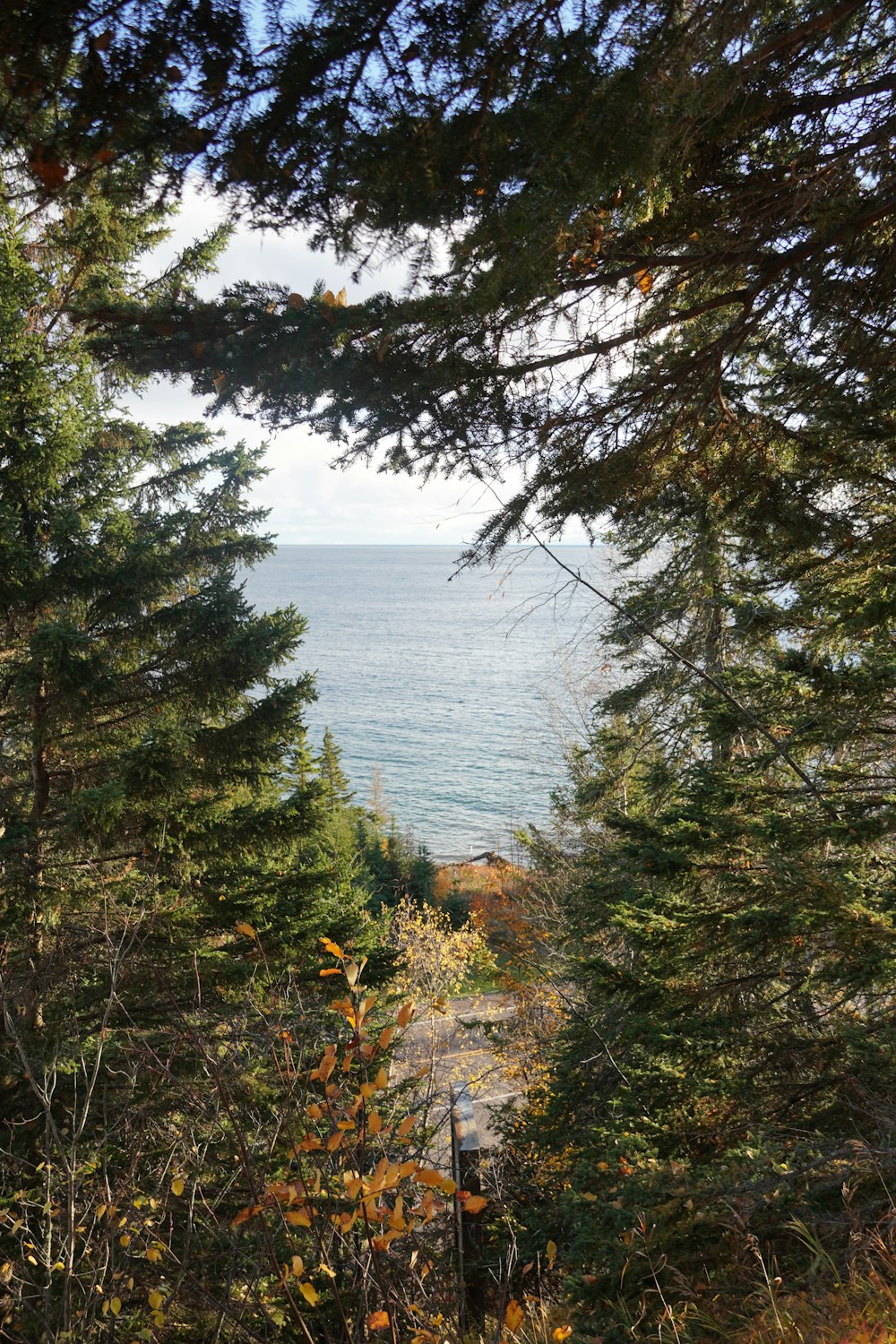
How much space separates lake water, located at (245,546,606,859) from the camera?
92.6 feet

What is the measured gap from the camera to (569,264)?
3244 millimetres

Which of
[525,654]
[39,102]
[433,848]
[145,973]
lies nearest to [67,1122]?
[145,973]

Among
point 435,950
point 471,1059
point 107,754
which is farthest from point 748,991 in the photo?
point 471,1059

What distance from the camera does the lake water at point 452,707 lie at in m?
28.2

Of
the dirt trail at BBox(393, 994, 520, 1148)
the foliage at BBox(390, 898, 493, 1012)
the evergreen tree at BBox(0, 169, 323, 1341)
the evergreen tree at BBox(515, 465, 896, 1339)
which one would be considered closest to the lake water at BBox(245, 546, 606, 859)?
the evergreen tree at BBox(515, 465, 896, 1339)

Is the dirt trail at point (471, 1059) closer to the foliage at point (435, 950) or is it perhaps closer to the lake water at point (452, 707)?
the foliage at point (435, 950)

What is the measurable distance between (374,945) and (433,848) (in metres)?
21.6

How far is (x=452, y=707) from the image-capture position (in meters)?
44.4

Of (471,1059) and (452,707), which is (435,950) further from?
(452,707)

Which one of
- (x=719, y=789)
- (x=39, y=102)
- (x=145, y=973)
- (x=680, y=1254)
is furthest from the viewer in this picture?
(x=145, y=973)

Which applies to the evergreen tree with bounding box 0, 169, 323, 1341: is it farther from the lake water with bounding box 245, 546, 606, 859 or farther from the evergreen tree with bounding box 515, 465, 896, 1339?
the lake water with bounding box 245, 546, 606, 859

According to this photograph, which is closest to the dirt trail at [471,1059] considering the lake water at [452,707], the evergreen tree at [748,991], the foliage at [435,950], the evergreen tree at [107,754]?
the foliage at [435,950]

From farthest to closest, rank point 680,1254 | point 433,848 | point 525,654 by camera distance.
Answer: point 525,654 < point 433,848 < point 680,1254

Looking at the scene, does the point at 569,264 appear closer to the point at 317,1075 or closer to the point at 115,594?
the point at 317,1075
